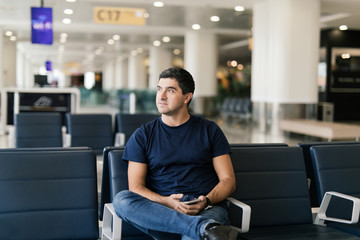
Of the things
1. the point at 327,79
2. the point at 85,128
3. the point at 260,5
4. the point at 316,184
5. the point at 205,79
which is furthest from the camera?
the point at 205,79

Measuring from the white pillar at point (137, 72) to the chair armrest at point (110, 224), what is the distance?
24.0 m

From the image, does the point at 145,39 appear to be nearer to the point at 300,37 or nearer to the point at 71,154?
the point at 300,37

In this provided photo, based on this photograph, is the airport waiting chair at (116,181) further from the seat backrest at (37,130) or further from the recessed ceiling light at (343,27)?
the recessed ceiling light at (343,27)

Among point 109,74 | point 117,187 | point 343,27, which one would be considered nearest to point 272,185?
point 117,187

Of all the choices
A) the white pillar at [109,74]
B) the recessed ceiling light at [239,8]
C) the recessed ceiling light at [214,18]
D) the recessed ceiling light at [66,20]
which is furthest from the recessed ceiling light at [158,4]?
the white pillar at [109,74]

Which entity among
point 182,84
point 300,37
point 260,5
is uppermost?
point 260,5

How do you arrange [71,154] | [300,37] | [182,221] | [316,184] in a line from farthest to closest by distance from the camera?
[300,37], [316,184], [71,154], [182,221]

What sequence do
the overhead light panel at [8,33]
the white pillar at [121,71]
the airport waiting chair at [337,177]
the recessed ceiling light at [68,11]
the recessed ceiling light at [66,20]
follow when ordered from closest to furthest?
1. the airport waiting chair at [337,177]
2. the recessed ceiling light at [68,11]
3. the recessed ceiling light at [66,20]
4. the overhead light panel at [8,33]
5. the white pillar at [121,71]

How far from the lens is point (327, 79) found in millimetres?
17125

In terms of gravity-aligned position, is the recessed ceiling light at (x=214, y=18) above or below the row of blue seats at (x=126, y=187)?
above

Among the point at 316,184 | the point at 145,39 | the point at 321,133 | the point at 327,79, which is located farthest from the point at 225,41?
the point at 316,184

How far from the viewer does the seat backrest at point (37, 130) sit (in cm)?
510

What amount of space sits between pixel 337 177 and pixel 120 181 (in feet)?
4.34

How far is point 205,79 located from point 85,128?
13892 millimetres
